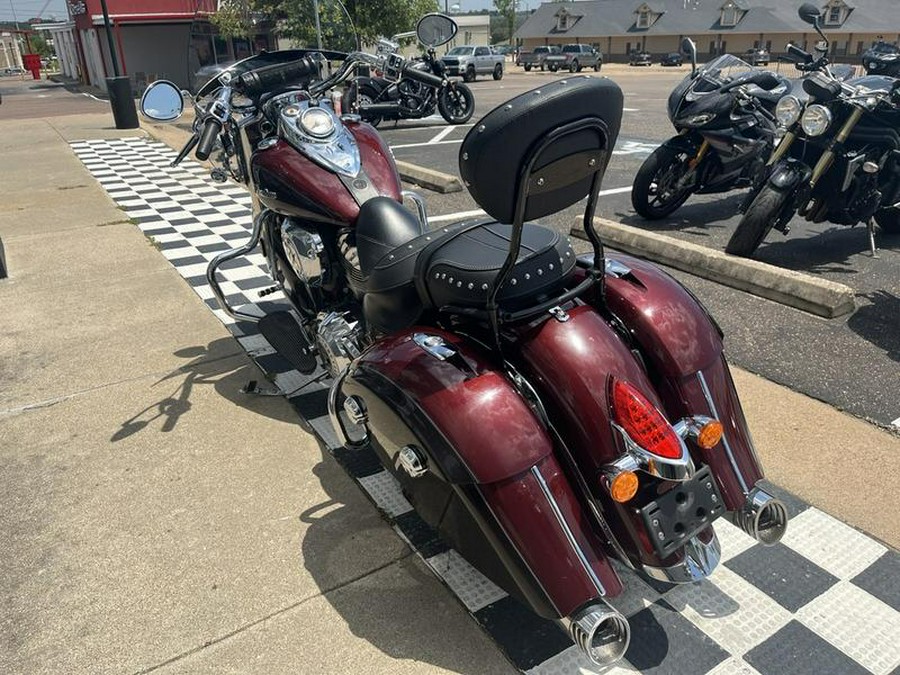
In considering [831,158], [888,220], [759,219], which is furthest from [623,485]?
[888,220]

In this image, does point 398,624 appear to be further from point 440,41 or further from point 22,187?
point 22,187

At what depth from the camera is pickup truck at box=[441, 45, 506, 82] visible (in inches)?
1102

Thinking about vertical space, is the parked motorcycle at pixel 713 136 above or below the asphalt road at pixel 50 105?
above

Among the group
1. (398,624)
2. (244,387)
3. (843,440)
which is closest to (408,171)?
(244,387)

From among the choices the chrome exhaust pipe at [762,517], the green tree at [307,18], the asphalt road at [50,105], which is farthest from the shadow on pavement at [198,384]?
the asphalt road at [50,105]

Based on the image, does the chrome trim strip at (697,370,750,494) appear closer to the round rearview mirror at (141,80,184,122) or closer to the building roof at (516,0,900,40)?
the round rearview mirror at (141,80,184,122)

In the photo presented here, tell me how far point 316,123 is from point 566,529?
1.96m

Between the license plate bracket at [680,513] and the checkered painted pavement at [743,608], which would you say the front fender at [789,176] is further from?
the license plate bracket at [680,513]

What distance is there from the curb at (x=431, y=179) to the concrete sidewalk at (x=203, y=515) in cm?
371

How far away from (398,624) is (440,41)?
2741mm

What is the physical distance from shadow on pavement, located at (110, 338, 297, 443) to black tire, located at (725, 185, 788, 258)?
3242mm

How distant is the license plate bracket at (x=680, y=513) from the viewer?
1572mm

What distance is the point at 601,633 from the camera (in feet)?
4.97

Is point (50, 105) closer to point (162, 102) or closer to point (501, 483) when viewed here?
point (162, 102)
